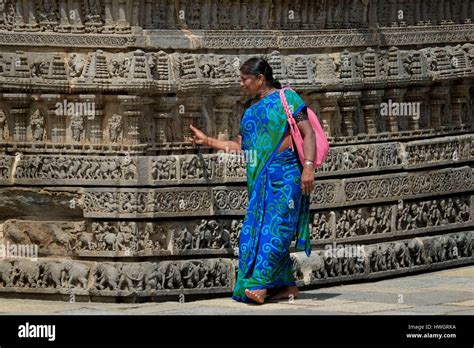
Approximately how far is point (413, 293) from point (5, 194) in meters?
3.33

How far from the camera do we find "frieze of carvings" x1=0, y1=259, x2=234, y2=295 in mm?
14984

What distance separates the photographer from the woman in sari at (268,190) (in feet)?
48.5

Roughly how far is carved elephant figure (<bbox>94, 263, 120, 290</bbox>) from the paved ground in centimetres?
A: 15

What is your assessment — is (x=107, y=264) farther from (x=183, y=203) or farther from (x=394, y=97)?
(x=394, y=97)

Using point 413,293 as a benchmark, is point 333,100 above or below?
above

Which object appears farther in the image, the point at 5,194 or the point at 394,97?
the point at 394,97

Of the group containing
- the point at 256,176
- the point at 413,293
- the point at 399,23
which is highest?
the point at 399,23

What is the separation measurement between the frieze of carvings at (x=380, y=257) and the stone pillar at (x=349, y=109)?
3.19ft

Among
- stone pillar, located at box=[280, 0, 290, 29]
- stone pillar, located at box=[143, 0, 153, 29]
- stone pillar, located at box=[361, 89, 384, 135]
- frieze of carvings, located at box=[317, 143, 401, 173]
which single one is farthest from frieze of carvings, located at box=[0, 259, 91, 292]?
stone pillar, located at box=[361, 89, 384, 135]

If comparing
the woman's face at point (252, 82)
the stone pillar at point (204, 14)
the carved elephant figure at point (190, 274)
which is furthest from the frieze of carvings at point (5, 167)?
the woman's face at point (252, 82)

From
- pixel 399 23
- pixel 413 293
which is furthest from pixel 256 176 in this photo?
pixel 399 23

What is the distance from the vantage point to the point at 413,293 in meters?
15.6

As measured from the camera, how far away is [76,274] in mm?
15094

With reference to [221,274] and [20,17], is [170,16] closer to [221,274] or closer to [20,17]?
[20,17]
